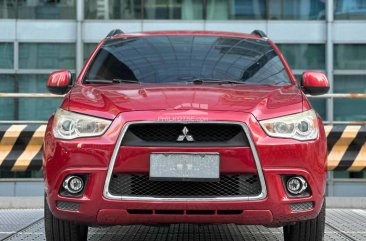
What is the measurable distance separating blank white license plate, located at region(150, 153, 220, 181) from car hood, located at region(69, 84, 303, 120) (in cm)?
31

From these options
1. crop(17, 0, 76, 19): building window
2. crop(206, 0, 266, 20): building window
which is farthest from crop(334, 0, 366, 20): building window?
crop(17, 0, 76, 19): building window

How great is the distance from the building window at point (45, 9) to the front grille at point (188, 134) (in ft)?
55.4

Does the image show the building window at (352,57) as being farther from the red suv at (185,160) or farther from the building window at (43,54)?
the red suv at (185,160)

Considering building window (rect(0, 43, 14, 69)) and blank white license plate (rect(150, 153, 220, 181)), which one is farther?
building window (rect(0, 43, 14, 69))

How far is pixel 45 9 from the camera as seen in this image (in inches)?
780

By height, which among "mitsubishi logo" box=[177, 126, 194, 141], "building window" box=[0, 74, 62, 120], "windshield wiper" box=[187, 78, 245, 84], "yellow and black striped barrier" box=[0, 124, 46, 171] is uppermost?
"windshield wiper" box=[187, 78, 245, 84]

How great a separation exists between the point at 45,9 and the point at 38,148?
44.4 feet

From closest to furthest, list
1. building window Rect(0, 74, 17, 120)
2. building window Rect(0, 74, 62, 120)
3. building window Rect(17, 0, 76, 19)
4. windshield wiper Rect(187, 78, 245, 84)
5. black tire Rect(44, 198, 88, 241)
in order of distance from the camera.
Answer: black tire Rect(44, 198, 88, 241)
windshield wiper Rect(187, 78, 245, 84)
building window Rect(0, 74, 62, 120)
building window Rect(0, 74, 17, 120)
building window Rect(17, 0, 76, 19)

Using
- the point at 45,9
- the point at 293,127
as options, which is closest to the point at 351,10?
the point at 45,9

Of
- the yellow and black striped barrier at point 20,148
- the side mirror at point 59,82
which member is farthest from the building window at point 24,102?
the side mirror at point 59,82

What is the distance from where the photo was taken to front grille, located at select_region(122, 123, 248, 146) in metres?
3.63

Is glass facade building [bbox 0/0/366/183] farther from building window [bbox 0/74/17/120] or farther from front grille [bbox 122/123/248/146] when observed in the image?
front grille [bbox 122/123/248/146]

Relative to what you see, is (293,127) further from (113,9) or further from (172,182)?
(113,9)

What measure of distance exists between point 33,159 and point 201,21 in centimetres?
1338
